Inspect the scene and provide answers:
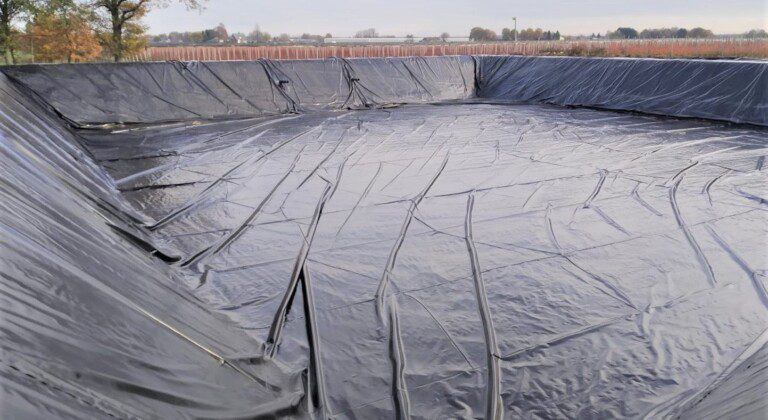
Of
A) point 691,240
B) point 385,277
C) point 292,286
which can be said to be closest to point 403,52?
point 691,240

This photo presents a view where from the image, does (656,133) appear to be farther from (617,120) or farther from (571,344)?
(571,344)

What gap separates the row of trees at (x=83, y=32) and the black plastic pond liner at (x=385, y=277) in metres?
9.55

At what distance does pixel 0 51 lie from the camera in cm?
1182

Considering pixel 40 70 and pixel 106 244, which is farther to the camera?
pixel 40 70

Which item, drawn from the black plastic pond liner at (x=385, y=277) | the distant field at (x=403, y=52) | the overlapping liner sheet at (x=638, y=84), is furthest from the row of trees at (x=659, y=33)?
the black plastic pond liner at (x=385, y=277)

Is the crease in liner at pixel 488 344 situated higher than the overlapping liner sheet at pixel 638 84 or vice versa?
the overlapping liner sheet at pixel 638 84

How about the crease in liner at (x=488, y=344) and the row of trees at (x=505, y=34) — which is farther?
the row of trees at (x=505, y=34)

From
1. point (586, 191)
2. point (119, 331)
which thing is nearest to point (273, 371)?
point (119, 331)

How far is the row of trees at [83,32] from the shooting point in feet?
44.3

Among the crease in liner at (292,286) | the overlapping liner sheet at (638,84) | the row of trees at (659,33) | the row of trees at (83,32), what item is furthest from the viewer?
the row of trees at (659,33)

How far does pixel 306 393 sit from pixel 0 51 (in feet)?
45.0

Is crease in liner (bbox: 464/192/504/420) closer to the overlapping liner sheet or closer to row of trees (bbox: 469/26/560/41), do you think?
the overlapping liner sheet

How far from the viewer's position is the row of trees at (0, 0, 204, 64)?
13.5 meters

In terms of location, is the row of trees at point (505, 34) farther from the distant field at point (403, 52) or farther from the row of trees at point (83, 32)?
the row of trees at point (83, 32)
